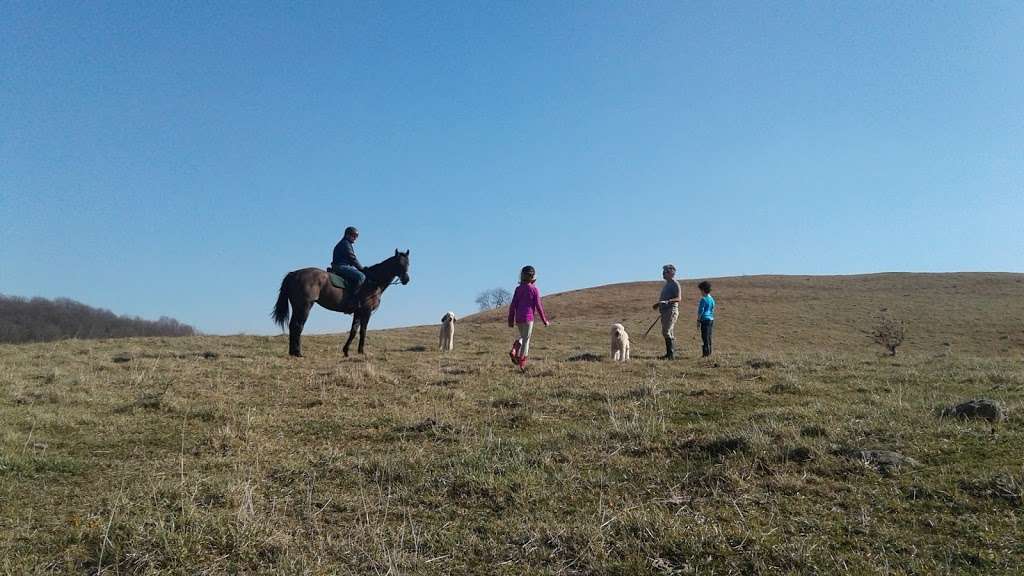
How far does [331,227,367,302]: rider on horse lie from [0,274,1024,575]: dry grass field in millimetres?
5062

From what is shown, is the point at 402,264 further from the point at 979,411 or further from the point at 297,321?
the point at 979,411

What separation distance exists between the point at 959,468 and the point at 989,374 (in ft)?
21.3

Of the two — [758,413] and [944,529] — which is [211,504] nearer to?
[944,529]

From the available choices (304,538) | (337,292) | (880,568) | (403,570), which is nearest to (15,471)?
(304,538)

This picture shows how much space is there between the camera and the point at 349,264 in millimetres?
14328

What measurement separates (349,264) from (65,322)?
121 ft

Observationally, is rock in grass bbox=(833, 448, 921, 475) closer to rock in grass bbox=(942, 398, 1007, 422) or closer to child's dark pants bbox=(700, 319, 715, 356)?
rock in grass bbox=(942, 398, 1007, 422)

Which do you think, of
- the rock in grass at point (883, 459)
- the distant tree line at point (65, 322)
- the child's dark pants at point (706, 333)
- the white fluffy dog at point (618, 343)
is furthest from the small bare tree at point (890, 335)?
the distant tree line at point (65, 322)

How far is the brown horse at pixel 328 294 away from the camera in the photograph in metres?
13.5

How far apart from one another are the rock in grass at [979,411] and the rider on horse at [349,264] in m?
11.9

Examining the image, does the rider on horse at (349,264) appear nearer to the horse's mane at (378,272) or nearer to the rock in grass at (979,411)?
the horse's mane at (378,272)

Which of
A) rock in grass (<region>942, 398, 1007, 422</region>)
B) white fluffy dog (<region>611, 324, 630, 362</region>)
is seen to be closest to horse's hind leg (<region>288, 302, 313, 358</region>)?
white fluffy dog (<region>611, 324, 630, 362</region>)

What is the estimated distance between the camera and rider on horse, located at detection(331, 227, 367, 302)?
46.5 ft

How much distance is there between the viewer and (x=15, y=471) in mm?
4656
